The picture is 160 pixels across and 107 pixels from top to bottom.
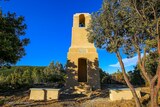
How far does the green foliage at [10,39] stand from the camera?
466 inches

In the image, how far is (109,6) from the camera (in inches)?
508

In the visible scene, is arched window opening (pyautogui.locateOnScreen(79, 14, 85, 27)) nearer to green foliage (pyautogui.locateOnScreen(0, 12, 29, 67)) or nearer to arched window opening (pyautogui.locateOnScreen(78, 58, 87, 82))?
arched window opening (pyautogui.locateOnScreen(78, 58, 87, 82))

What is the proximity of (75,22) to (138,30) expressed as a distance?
1021 centimetres

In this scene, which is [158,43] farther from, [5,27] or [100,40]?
[5,27]

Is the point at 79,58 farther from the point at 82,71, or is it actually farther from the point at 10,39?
the point at 10,39

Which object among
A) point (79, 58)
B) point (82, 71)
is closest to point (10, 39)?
point (79, 58)

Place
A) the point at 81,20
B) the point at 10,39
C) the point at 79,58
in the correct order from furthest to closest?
the point at 81,20 → the point at 79,58 → the point at 10,39

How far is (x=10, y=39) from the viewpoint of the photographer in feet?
40.7

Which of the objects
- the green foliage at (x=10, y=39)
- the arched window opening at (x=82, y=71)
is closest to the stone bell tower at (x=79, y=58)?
the arched window opening at (x=82, y=71)

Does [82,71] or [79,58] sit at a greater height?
[79,58]

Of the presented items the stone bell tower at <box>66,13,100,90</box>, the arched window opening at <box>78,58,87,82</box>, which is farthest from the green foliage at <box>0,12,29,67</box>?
the arched window opening at <box>78,58,87,82</box>

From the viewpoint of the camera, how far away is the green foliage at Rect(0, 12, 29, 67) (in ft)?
38.9

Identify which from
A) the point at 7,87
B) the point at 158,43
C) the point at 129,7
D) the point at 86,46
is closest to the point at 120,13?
the point at 129,7

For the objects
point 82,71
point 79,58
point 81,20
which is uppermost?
point 81,20
